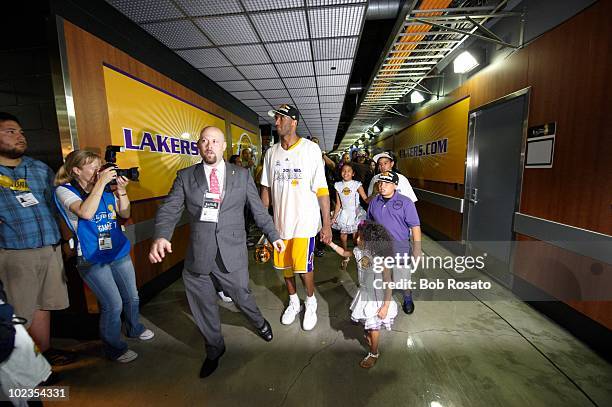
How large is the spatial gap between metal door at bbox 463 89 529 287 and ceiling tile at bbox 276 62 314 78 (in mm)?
2685

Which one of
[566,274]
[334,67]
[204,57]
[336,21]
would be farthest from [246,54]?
[566,274]

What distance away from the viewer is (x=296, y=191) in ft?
7.63

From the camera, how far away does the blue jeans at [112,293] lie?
1.91 m

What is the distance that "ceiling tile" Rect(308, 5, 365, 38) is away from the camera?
2848mm

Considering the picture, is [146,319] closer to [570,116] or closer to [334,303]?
[334,303]

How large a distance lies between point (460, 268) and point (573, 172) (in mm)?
2077

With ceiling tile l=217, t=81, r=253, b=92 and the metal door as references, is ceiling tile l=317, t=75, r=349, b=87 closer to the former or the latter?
ceiling tile l=217, t=81, r=253, b=92

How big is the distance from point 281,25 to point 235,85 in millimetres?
2270

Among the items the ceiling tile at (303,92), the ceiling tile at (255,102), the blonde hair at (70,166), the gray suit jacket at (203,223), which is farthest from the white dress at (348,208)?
the ceiling tile at (255,102)

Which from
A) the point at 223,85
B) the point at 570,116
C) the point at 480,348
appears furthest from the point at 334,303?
the point at 223,85

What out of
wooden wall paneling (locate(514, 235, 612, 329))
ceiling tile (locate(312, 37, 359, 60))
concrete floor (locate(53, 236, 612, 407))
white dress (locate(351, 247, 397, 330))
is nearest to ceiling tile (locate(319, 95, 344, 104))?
ceiling tile (locate(312, 37, 359, 60))

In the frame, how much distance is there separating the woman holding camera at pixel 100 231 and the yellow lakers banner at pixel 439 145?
4619mm

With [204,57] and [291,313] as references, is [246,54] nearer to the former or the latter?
[204,57]

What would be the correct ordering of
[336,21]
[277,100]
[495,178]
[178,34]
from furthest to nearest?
[277,100] < [495,178] < [178,34] < [336,21]
